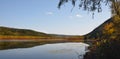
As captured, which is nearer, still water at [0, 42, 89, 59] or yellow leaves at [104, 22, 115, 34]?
yellow leaves at [104, 22, 115, 34]

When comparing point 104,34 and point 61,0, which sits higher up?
point 61,0

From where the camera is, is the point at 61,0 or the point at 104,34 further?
the point at 104,34

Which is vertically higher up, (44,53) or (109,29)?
(109,29)

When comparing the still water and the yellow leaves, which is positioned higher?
the yellow leaves

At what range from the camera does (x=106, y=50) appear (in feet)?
93.3

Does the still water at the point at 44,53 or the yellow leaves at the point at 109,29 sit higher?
the yellow leaves at the point at 109,29

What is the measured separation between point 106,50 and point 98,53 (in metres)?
1.03

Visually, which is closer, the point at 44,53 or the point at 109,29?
the point at 109,29

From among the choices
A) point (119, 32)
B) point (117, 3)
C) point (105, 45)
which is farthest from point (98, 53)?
point (117, 3)

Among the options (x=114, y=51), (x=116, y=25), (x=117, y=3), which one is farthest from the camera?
(x=116, y=25)

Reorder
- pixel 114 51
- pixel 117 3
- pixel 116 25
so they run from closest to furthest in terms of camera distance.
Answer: pixel 114 51 → pixel 117 3 → pixel 116 25

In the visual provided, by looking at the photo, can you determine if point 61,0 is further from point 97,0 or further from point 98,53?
point 98,53

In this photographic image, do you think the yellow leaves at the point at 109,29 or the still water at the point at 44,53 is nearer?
the yellow leaves at the point at 109,29

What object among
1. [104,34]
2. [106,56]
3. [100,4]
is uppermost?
[100,4]
